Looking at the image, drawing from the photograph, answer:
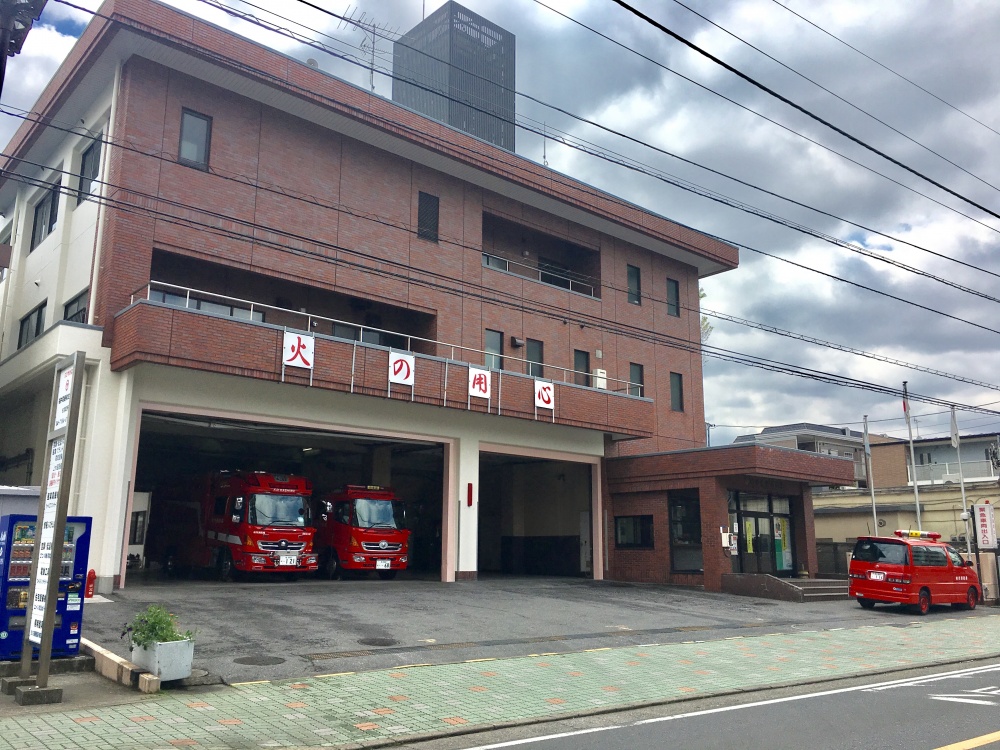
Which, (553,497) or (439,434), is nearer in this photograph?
(439,434)

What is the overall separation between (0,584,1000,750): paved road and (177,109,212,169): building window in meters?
12.3

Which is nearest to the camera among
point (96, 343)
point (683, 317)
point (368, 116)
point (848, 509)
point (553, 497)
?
point (96, 343)

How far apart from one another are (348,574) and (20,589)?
51.1ft

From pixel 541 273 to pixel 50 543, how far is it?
25.0 metres

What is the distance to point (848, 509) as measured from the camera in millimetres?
44656

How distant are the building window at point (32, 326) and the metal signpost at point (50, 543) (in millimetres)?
17614

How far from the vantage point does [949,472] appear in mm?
51906

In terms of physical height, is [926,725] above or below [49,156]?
below

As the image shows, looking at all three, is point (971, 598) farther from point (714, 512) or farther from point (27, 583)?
point (27, 583)

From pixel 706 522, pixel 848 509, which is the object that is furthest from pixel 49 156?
pixel 848 509

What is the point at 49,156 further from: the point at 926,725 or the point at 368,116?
the point at 926,725

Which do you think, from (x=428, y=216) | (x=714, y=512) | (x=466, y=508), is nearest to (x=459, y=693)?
(x=466, y=508)

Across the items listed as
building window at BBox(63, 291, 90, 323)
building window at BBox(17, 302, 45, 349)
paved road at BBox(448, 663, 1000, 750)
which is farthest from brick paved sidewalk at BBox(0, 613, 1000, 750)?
building window at BBox(17, 302, 45, 349)

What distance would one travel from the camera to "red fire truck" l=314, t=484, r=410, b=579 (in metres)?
24.7
